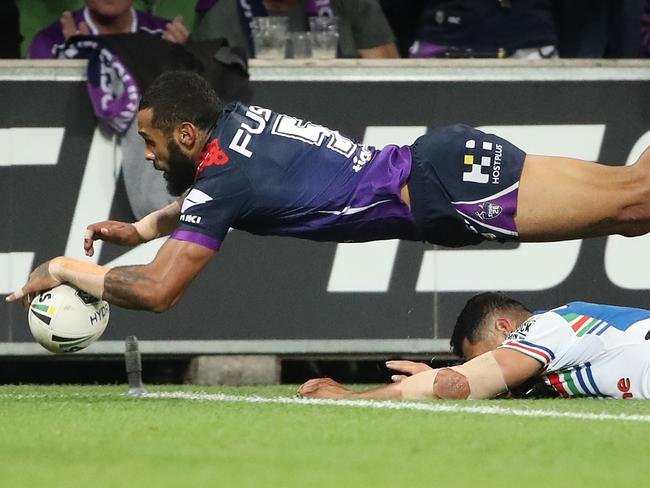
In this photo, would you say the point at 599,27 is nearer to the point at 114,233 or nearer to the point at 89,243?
the point at 114,233

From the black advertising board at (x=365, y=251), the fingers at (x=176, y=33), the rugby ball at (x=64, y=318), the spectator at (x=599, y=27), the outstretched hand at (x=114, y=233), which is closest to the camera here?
the rugby ball at (x=64, y=318)

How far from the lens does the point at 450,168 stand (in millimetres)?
7504

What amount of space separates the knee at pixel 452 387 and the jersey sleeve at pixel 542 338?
0.83ft

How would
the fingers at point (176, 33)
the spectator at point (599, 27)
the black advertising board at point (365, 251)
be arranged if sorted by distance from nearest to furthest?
the black advertising board at point (365, 251) < the fingers at point (176, 33) < the spectator at point (599, 27)

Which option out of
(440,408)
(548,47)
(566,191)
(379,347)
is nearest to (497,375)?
(440,408)

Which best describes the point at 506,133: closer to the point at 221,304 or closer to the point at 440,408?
the point at 221,304

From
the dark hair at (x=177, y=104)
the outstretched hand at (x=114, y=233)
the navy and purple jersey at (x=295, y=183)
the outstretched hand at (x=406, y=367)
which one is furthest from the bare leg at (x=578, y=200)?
the outstretched hand at (x=114, y=233)

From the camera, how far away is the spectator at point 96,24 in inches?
386

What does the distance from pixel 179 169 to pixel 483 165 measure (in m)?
1.49

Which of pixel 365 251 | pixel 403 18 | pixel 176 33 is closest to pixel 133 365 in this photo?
pixel 365 251

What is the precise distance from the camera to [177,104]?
739 centimetres

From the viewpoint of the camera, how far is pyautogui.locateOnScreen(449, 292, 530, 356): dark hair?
7742 millimetres

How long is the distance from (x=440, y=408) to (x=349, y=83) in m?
3.21

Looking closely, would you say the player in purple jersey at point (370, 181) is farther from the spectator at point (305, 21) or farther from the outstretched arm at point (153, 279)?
the spectator at point (305, 21)
